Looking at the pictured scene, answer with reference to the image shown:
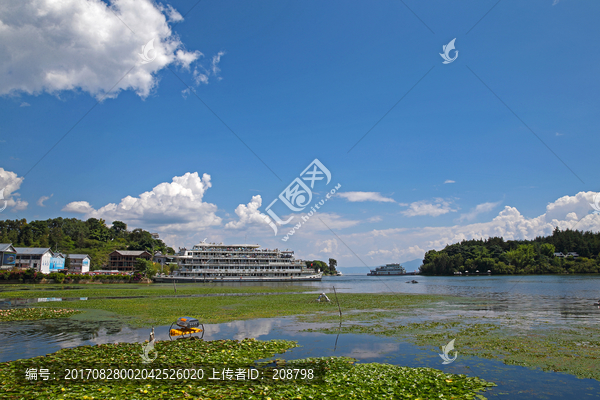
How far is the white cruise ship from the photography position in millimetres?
85750

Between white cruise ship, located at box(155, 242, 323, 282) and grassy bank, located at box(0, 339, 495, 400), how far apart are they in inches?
2957

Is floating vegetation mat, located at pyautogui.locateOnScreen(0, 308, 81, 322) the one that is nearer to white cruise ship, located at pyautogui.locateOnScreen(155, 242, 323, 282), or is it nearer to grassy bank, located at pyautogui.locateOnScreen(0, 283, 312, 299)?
grassy bank, located at pyautogui.locateOnScreen(0, 283, 312, 299)

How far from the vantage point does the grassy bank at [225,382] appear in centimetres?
784

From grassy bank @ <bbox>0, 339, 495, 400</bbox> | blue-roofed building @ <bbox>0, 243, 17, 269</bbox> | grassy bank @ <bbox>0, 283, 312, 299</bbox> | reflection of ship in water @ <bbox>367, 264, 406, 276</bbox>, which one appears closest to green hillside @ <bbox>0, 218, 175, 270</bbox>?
blue-roofed building @ <bbox>0, 243, 17, 269</bbox>

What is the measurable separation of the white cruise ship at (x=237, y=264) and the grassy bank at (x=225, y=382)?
75120mm

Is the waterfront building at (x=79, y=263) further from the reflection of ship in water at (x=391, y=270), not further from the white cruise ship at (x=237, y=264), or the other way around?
the reflection of ship in water at (x=391, y=270)

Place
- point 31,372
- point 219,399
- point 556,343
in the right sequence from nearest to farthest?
point 219,399
point 31,372
point 556,343

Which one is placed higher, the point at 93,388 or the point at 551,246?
the point at 551,246

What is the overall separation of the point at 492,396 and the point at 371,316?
13519 millimetres

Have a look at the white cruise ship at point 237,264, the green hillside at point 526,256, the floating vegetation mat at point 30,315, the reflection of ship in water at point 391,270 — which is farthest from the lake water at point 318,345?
the reflection of ship in water at point 391,270

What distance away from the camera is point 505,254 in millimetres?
118812

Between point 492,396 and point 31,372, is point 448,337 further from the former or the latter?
point 31,372

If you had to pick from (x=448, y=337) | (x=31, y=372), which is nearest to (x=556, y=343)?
(x=448, y=337)

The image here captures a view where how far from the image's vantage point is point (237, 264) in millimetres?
89188
